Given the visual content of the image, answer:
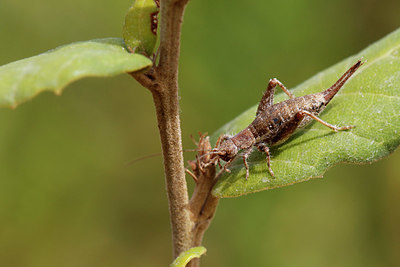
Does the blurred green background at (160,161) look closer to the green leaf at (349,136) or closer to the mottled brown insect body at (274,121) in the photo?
the mottled brown insect body at (274,121)

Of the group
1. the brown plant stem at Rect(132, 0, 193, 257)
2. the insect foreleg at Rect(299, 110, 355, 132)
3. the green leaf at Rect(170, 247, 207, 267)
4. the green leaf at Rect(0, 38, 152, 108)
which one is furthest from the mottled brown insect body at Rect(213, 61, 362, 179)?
the green leaf at Rect(0, 38, 152, 108)

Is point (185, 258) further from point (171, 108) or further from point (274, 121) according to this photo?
point (274, 121)

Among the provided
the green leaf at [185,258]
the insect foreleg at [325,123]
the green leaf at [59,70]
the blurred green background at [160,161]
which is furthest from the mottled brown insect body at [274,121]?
the blurred green background at [160,161]

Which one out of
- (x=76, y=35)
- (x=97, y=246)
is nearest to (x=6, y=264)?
(x=97, y=246)

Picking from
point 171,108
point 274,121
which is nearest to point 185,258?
point 171,108

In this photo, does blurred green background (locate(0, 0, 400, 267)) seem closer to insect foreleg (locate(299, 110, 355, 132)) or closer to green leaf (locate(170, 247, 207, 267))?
insect foreleg (locate(299, 110, 355, 132))

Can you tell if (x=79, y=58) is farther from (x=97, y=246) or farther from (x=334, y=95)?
(x=97, y=246)
